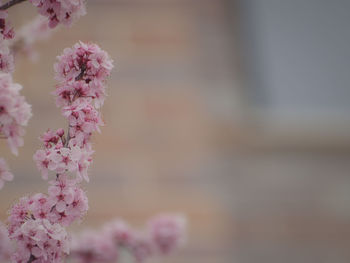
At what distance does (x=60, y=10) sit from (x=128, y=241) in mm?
467

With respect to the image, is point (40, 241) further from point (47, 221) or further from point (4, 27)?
point (4, 27)

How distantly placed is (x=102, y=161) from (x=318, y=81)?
770 mm

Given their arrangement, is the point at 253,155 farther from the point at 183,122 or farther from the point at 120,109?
the point at 120,109

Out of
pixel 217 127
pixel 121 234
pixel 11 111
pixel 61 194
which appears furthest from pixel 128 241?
pixel 217 127

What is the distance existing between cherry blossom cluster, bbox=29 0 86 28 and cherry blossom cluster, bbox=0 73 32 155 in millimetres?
126

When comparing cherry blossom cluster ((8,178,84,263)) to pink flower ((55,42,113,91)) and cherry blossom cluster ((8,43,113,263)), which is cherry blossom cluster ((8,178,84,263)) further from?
pink flower ((55,42,113,91))

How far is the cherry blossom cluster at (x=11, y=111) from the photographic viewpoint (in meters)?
0.47

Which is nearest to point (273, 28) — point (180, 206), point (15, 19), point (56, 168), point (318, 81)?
point (318, 81)

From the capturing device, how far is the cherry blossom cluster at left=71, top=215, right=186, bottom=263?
91cm

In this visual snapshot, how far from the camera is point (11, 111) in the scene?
1.55 feet

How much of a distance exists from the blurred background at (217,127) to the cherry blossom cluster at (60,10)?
0.98m

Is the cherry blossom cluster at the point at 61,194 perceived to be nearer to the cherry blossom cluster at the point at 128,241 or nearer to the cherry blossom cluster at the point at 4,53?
the cherry blossom cluster at the point at 4,53

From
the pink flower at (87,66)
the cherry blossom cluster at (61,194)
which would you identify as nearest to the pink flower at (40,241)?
the cherry blossom cluster at (61,194)

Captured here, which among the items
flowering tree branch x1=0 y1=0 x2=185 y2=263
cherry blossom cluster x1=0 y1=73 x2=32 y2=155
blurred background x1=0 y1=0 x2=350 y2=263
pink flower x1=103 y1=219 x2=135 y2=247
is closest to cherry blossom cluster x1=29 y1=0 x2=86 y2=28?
flowering tree branch x1=0 y1=0 x2=185 y2=263
